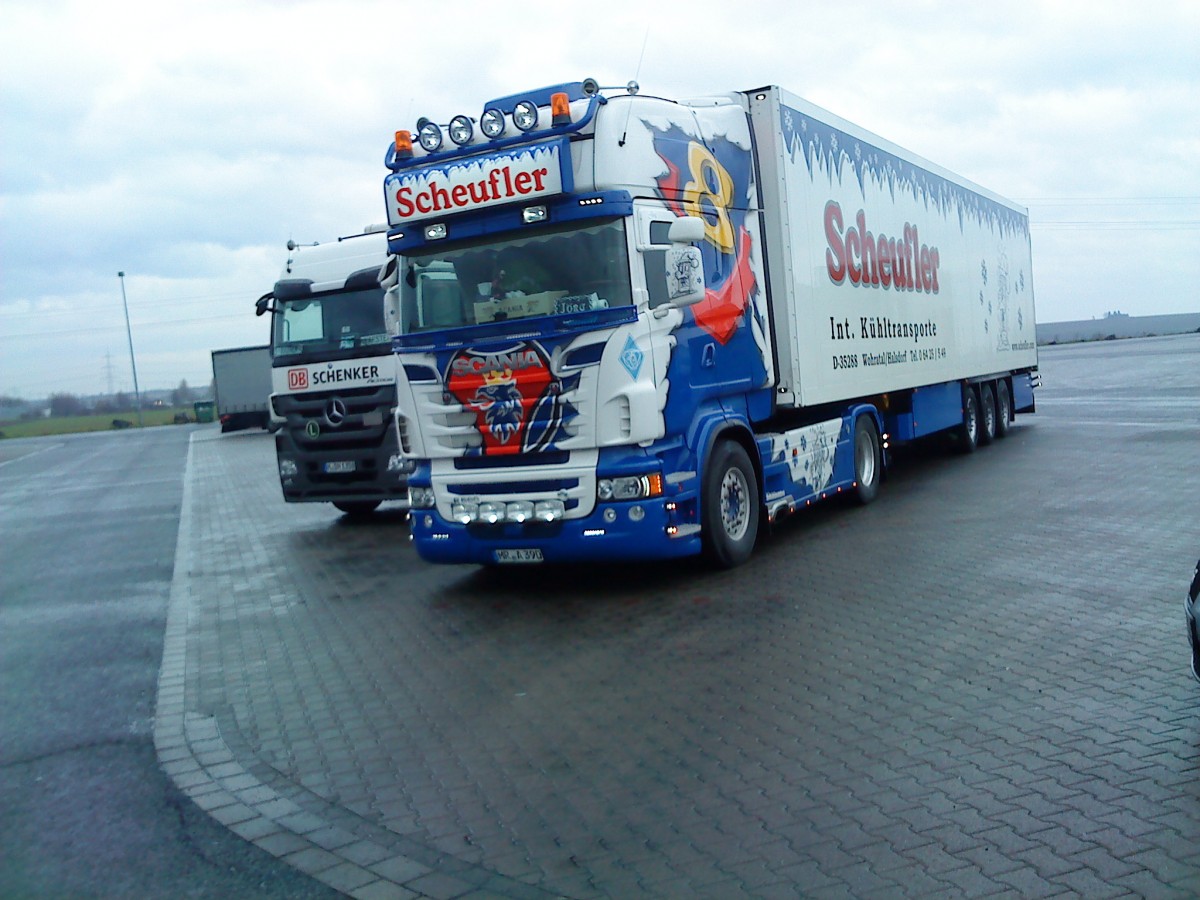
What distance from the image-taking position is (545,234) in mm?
8656

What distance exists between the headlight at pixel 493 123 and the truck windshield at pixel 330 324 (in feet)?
16.7

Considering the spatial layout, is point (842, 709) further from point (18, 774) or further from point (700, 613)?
point (18, 774)

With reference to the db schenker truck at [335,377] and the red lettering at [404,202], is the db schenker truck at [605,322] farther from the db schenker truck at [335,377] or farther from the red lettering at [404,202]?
the db schenker truck at [335,377]

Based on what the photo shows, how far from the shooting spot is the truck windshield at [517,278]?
27.7 ft

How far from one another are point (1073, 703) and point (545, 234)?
5.04 m

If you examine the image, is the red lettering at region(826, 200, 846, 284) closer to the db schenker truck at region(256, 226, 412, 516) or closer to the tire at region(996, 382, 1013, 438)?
the db schenker truck at region(256, 226, 412, 516)

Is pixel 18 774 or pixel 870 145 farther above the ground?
pixel 870 145

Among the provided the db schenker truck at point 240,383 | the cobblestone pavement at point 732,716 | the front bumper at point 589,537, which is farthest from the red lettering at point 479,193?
the db schenker truck at point 240,383

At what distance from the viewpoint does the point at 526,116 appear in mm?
8648

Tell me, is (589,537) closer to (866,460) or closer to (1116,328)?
(866,460)

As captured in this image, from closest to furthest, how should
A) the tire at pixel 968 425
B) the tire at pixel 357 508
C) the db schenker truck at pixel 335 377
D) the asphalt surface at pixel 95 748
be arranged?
the asphalt surface at pixel 95 748
the db schenker truck at pixel 335 377
the tire at pixel 357 508
the tire at pixel 968 425

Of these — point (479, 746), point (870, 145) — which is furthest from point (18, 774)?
point (870, 145)

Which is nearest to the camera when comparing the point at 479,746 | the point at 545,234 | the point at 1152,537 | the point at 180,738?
the point at 479,746

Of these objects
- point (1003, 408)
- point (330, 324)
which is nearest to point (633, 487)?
point (330, 324)
